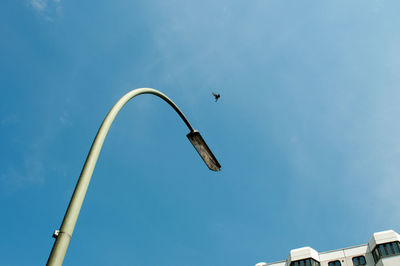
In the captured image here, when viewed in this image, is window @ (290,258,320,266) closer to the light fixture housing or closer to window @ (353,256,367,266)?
window @ (353,256,367,266)

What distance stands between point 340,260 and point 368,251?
347 cm

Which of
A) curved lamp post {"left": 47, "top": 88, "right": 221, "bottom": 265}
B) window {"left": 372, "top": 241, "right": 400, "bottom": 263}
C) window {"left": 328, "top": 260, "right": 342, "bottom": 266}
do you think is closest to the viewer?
curved lamp post {"left": 47, "top": 88, "right": 221, "bottom": 265}

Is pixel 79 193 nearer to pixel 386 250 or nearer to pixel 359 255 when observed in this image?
pixel 386 250

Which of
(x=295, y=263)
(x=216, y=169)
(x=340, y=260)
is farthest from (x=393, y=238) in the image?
(x=216, y=169)

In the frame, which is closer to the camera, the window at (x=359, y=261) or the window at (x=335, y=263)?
the window at (x=359, y=261)

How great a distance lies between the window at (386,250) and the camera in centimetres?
3281

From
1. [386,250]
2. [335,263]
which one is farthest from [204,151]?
[335,263]

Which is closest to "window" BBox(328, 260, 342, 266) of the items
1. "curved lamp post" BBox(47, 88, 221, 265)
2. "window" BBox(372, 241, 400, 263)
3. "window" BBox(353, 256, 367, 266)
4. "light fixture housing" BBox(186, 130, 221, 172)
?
"window" BBox(353, 256, 367, 266)

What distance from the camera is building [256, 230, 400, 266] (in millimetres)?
32844

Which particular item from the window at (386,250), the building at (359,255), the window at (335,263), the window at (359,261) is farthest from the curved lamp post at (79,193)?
the window at (335,263)

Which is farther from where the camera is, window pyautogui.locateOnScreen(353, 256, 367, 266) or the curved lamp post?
window pyautogui.locateOnScreen(353, 256, 367, 266)

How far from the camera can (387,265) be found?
31.5 metres

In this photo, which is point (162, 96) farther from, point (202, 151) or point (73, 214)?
point (73, 214)

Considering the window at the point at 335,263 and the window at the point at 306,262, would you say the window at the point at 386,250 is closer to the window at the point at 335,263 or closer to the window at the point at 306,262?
the window at the point at 335,263
